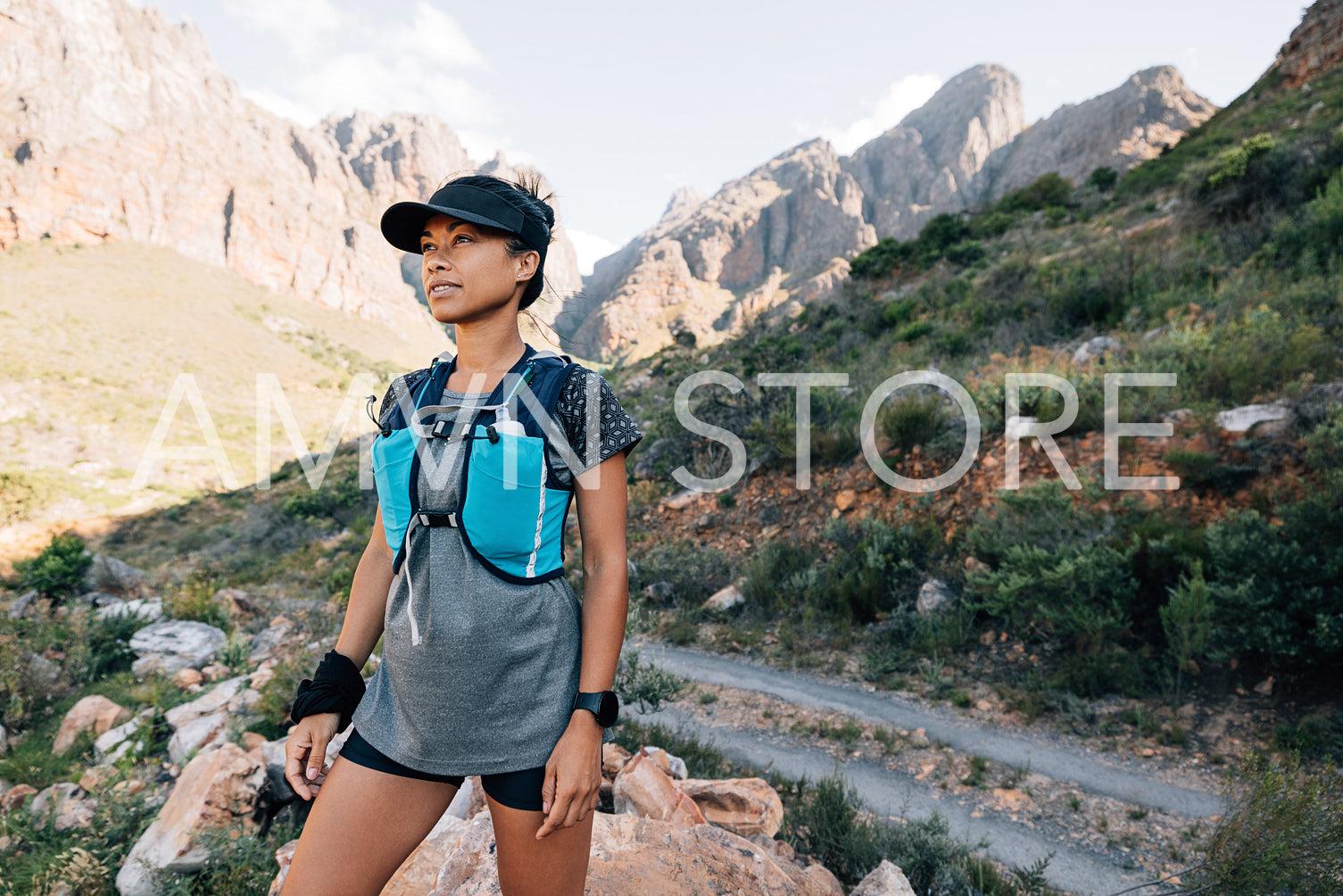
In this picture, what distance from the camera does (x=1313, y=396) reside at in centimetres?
496

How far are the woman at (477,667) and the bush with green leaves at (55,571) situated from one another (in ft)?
32.2

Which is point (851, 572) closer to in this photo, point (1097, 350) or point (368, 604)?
point (1097, 350)

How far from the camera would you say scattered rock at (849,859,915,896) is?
215 cm

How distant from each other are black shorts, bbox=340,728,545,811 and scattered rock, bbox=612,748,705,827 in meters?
1.46

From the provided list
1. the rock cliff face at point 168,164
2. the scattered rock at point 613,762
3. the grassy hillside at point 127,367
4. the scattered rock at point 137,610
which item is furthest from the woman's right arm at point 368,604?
the rock cliff face at point 168,164

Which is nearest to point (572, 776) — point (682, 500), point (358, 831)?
point (358, 831)

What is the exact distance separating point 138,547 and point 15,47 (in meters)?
73.6

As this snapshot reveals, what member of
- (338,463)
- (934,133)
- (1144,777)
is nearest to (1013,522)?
(1144,777)

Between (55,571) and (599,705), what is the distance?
10734 millimetres

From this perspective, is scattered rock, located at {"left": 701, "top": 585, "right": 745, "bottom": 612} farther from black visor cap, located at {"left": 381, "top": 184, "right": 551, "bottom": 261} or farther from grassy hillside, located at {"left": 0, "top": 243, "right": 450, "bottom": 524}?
grassy hillside, located at {"left": 0, "top": 243, "right": 450, "bottom": 524}

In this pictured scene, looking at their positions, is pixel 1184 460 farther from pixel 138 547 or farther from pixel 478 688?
pixel 138 547

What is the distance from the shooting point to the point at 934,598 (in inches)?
225

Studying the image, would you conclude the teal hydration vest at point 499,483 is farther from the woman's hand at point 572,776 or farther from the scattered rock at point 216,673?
the scattered rock at point 216,673

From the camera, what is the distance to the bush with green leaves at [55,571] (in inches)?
302
